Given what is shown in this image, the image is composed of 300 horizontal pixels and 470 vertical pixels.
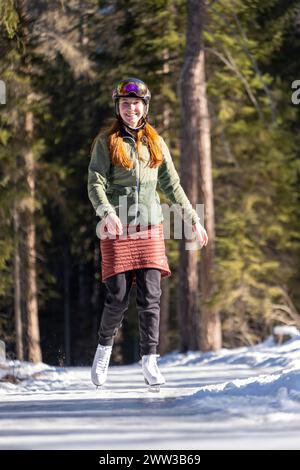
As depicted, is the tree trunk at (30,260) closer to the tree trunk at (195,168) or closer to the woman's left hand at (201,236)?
the tree trunk at (195,168)

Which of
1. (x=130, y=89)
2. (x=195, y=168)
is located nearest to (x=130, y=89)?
(x=130, y=89)

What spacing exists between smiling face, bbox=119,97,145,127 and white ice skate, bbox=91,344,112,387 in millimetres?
1598

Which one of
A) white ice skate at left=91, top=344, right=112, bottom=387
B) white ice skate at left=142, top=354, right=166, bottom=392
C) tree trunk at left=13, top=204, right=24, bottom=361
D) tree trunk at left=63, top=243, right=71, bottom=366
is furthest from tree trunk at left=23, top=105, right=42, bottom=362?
tree trunk at left=63, top=243, right=71, bottom=366

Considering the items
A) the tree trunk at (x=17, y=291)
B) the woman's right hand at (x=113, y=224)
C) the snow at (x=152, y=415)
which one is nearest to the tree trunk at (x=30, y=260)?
the tree trunk at (x=17, y=291)

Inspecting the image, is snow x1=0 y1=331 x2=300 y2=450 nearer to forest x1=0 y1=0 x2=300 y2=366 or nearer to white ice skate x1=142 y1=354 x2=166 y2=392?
white ice skate x1=142 y1=354 x2=166 y2=392

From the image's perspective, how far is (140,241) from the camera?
23.5ft

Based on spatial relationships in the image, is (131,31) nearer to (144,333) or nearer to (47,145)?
(47,145)

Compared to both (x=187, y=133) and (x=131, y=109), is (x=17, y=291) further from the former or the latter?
(x=131, y=109)

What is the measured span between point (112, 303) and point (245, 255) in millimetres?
15394

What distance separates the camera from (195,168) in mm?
16156

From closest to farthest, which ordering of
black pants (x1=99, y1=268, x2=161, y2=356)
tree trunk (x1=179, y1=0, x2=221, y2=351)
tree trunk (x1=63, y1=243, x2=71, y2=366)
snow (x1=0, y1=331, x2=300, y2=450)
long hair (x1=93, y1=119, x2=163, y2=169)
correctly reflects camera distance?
1. snow (x1=0, y1=331, x2=300, y2=450)
2. long hair (x1=93, y1=119, x2=163, y2=169)
3. black pants (x1=99, y1=268, x2=161, y2=356)
4. tree trunk (x1=179, y1=0, x2=221, y2=351)
5. tree trunk (x1=63, y1=243, x2=71, y2=366)

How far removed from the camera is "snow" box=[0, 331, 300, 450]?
4.62 m

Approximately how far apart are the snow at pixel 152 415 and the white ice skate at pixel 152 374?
0.08 meters

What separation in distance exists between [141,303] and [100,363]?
52 centimetres
